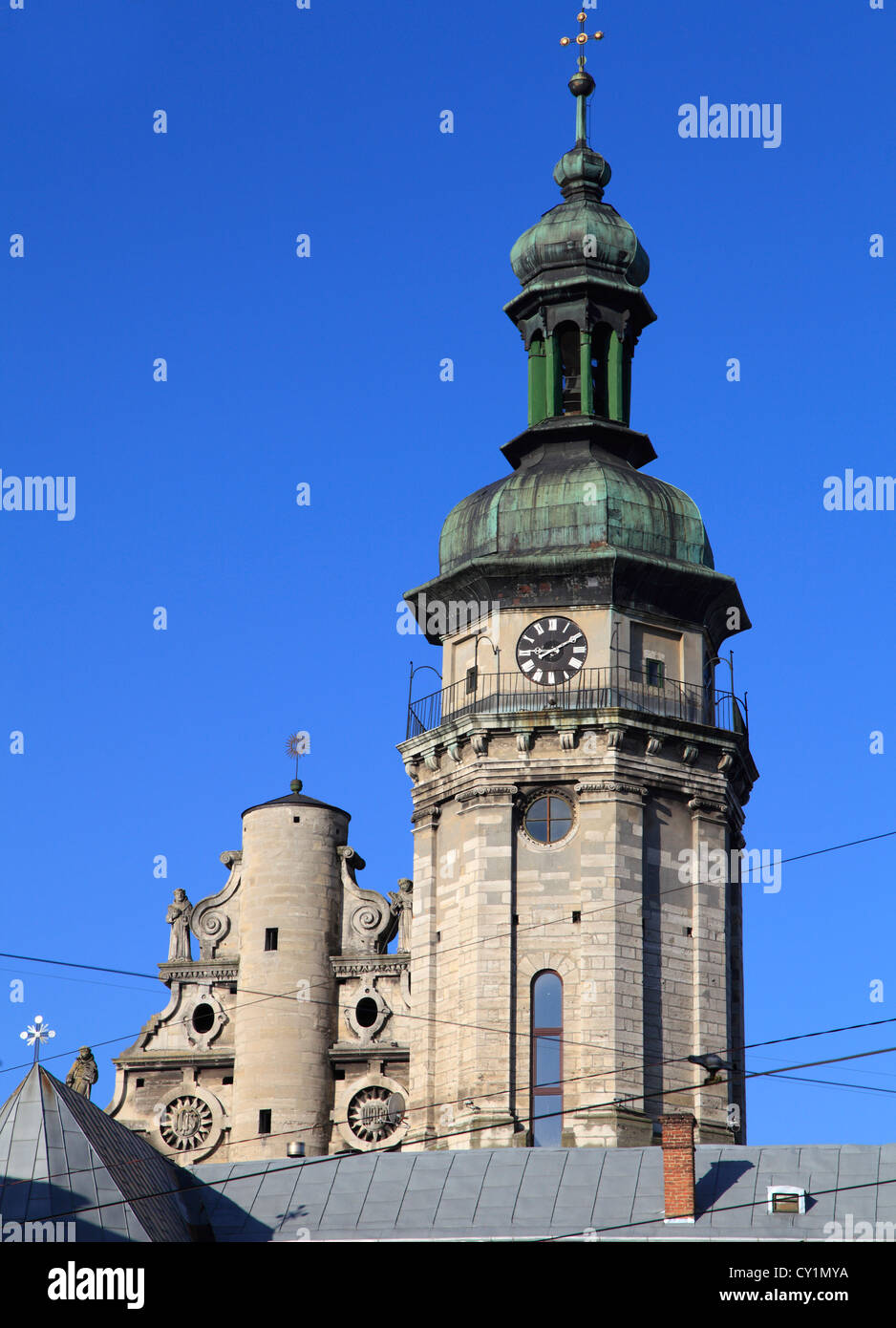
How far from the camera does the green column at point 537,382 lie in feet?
248

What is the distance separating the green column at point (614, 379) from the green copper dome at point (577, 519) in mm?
1759

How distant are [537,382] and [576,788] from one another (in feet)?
41.2

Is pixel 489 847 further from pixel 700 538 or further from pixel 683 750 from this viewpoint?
pixel 700 538

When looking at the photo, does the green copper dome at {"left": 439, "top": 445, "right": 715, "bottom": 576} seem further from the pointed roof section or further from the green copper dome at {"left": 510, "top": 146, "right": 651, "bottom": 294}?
the pointed roof section

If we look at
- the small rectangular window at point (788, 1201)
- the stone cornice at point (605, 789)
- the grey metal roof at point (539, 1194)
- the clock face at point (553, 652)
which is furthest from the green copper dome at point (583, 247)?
→ the small rectangular window at point (788, 1201)

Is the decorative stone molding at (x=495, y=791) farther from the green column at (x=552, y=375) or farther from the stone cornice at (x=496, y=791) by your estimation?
the green column at (x=552, y=375)

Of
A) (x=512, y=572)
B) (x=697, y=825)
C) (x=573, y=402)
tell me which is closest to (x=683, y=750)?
(x=697, y=825)

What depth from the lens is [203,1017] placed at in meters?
73.2

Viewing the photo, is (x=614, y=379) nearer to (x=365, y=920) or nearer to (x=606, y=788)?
(x=606, y=788)

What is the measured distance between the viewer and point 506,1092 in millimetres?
66688

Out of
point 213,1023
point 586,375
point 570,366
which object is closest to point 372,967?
point 213,1023

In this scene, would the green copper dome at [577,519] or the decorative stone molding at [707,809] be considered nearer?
the decorative stone molding at [707,809]

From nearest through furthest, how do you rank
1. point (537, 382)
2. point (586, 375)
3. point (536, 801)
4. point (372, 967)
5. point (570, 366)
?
point (536, 801) < point (372, 967) < point (586, 375) < point (537, 382) < point (570, 366)
